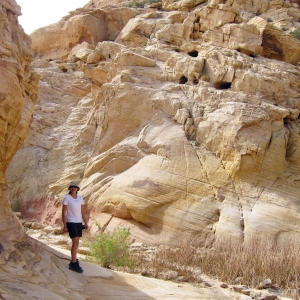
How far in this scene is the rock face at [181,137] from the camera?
448 inches

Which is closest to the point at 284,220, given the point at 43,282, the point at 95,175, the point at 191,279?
the point at 191,279

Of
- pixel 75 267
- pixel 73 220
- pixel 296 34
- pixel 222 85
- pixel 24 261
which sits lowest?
pixel 75 267

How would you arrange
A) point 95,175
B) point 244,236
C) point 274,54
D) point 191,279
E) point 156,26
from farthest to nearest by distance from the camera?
point 156,26
point 274,54
point 95,175
point 244,236
point 191,279

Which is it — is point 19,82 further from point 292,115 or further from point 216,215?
point 292,115

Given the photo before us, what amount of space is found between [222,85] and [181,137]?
3243mm

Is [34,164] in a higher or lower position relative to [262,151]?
lower

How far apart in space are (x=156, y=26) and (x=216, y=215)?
474 inches

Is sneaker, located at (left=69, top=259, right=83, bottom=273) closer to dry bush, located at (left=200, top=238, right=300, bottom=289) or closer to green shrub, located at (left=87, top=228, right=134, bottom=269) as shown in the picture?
green shrub, located at (left=87, top=228, right=134, bottom=269)

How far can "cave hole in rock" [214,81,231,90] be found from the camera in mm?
14424

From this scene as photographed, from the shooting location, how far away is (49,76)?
18.9 m

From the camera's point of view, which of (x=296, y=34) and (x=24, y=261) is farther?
(x=296, y=34)

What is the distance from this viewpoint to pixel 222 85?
14.6m

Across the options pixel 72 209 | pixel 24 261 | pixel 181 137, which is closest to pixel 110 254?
pixel 72 209

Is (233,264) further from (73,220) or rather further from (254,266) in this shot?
(73,220)
